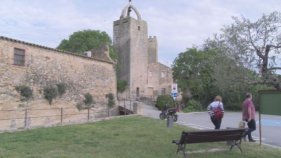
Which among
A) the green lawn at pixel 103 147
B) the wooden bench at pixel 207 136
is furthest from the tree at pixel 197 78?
the wooden bench at pixel 207 136

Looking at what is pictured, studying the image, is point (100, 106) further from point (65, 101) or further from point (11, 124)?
point (11, 124)

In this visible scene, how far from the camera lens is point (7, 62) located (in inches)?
854

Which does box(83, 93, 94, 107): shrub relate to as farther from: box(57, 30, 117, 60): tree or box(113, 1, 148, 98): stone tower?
box(113, 1, 148, 98): stone tower

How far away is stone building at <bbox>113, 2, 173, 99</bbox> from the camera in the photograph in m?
56.3

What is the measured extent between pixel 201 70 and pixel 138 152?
124ft

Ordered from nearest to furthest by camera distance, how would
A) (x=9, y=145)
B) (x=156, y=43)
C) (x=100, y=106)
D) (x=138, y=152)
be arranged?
(x=138, y=152) < (x=9, y=145) < (x=100, y=106) < (x=156, y=43)

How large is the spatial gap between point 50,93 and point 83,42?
29300 millimetres

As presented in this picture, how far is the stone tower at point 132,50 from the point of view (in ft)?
185

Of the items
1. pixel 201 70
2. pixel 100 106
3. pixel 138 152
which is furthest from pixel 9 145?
pixel 201 70

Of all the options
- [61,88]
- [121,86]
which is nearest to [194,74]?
[121,86]

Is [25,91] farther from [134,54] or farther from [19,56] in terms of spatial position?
[134,54]

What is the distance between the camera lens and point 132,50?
5666 cm

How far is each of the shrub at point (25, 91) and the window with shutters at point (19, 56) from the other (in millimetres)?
1481

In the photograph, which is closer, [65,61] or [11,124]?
[11,124]
